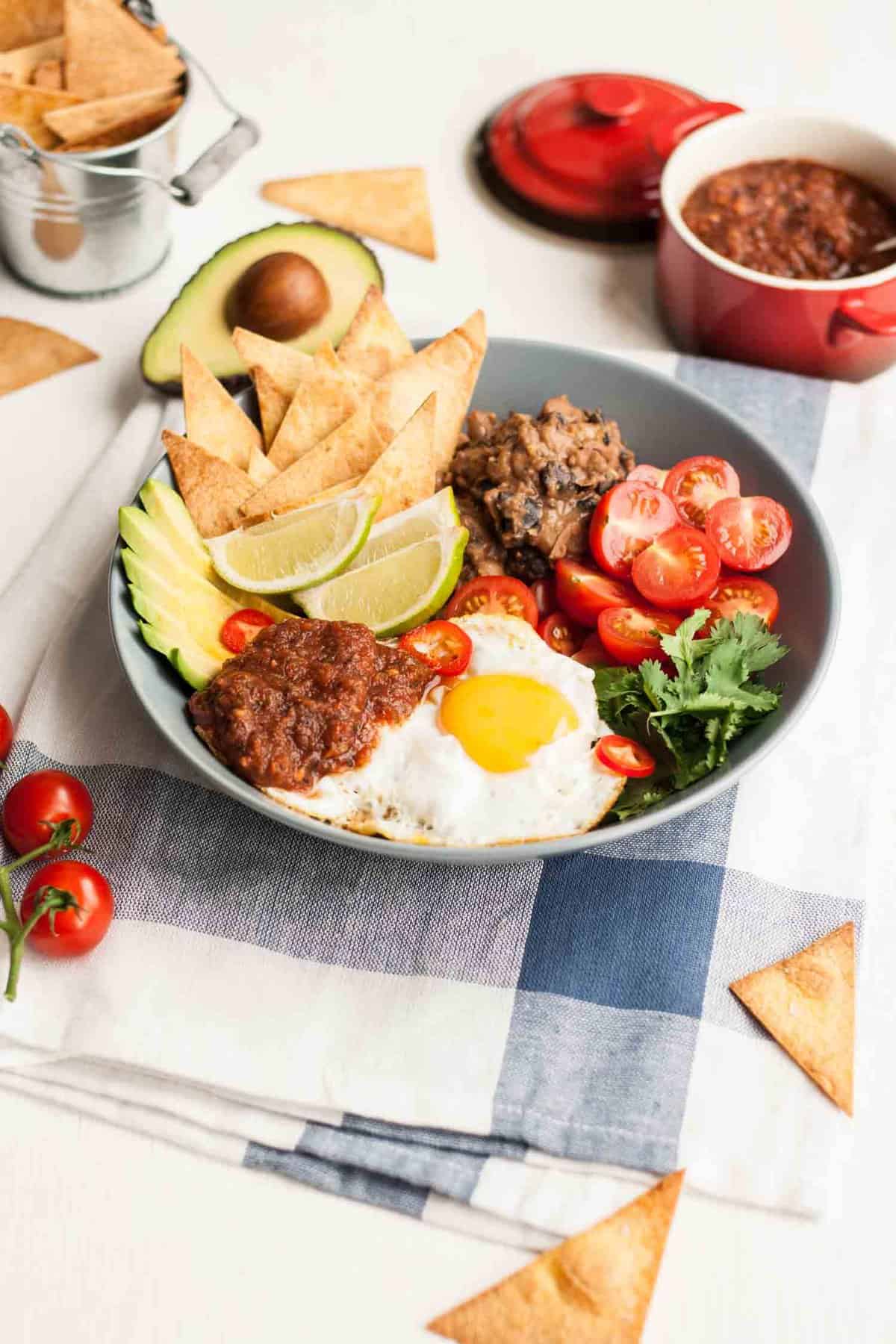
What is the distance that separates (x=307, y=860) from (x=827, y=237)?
2629 mm

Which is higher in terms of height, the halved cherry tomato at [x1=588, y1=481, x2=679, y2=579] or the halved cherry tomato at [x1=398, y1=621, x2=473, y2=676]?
the halved cherry tomato at [x1=588, y1=481, x2=679, y2=579]

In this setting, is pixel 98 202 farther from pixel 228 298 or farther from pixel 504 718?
pixel 504 718

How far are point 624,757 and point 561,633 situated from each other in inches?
21.0

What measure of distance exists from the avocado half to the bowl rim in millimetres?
953

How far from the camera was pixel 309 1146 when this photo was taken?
2.77 metres

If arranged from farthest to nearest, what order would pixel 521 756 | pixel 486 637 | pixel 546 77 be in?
pixel 546 77
pixel 486 637
pixel 521 756

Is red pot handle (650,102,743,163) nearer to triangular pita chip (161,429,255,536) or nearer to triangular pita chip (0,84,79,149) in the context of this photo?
triangular pita chip (0,84,79,149)

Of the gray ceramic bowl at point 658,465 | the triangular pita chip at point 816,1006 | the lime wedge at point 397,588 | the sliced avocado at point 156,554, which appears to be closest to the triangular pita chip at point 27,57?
the gray ceramic bowl at point 658,465

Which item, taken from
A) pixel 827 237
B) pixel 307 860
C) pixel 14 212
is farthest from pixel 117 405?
pixel 827 237

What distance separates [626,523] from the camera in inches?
135

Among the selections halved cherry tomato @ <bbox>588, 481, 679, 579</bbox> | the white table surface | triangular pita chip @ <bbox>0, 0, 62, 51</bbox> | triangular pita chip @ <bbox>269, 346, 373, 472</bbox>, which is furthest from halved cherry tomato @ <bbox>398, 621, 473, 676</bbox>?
triangular pita chip @ <bbox>0, 0, 62, 51</bbox>

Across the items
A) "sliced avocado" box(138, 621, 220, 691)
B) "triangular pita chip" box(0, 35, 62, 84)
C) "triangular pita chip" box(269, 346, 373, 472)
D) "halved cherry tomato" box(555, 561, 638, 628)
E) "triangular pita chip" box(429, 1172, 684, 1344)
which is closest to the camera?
"triangular pita chip" box(429, 1172, 684, 1344)

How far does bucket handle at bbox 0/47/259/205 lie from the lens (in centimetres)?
397

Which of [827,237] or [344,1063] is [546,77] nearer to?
[827,237]
